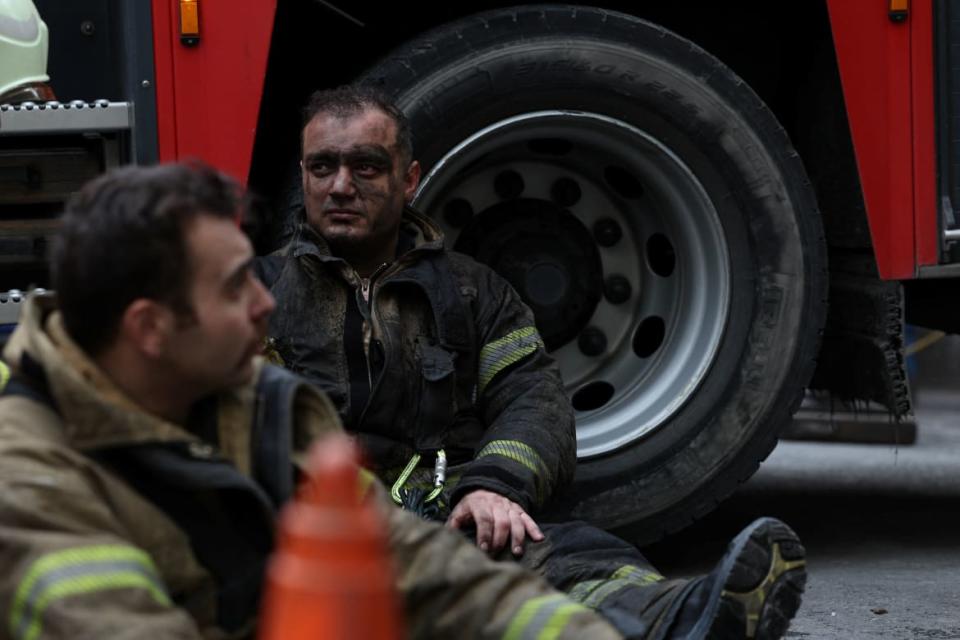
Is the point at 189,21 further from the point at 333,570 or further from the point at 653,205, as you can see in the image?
the point at 333,570

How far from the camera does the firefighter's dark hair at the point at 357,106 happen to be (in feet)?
11.2

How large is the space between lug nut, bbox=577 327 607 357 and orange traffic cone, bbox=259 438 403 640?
9.24 ft

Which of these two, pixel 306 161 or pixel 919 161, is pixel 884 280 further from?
pixel 306 161

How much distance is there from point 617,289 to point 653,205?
0.23m

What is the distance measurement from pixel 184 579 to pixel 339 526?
0.57m

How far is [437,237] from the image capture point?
Result: 3412 mm

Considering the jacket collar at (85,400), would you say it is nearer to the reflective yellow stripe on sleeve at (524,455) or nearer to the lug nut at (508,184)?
the reflective yellow stripe on sleeve at (524,455)

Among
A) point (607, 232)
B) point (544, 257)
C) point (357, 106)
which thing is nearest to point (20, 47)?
point (357, 106)

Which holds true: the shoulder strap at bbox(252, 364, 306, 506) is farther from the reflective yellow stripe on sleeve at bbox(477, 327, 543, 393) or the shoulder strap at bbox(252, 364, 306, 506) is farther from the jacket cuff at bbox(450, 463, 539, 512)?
the reflective yellow stripe on sleeve at bbox(477, 327, 543, 393)

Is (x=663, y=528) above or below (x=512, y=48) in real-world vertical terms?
below

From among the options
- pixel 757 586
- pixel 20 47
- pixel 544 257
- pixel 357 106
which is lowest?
pixel 757 586

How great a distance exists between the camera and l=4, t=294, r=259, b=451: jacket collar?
1.88 meters

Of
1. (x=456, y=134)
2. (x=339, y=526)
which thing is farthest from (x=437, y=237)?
(x=339, y=526)

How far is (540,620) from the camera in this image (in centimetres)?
201
